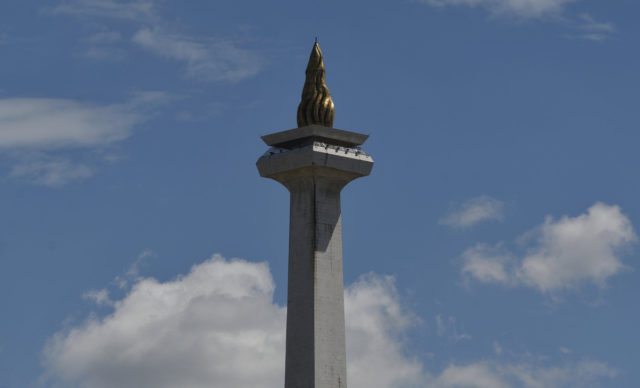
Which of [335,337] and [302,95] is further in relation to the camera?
[302,95]

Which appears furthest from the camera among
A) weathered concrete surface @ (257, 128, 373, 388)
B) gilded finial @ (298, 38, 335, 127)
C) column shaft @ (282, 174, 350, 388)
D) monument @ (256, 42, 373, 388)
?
gilded finial @ (298, 38, 335, 127)

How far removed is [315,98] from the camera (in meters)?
107

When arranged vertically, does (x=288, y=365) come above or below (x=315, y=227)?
below

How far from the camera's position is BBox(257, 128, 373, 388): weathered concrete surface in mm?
100562

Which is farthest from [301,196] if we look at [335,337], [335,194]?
[335,337]

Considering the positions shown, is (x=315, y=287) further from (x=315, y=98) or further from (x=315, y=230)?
(x=315, y=98)

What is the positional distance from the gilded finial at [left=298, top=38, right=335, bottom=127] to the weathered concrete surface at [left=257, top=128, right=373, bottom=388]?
8.17 feet

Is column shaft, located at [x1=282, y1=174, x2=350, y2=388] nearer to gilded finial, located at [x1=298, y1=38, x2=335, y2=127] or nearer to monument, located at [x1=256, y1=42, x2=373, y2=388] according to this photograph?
monument, located at [x1=256, y1=42, x2=373, y2=388]

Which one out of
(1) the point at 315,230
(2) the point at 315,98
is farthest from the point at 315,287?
(2) the point at 315,98

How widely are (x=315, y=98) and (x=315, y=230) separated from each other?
10006mm

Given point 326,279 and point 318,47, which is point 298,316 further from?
point 318,47

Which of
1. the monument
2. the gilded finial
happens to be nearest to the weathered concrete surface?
the monument

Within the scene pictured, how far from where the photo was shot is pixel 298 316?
4011 inches

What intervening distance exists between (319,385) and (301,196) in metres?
13.5
